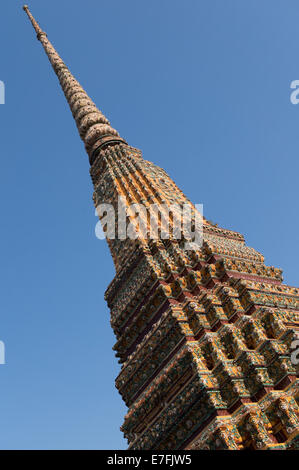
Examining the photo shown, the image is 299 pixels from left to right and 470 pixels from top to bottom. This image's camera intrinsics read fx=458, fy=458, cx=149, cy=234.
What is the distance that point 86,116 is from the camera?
2594cm

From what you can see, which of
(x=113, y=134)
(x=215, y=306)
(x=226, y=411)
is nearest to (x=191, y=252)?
(x=215, y=306)

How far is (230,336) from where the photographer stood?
35.9 feet

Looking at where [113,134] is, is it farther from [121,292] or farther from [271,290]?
[271,290]

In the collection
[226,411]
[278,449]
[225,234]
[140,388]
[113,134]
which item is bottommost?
[278,449]

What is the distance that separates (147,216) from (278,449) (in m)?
9.45

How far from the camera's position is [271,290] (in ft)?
41.4

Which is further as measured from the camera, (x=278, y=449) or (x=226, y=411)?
(x=226, y=411)

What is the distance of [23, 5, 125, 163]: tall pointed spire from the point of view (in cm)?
2412

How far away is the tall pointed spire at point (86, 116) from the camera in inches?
950

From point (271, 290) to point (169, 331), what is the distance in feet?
10.1

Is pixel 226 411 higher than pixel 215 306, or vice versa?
pixel 215 306

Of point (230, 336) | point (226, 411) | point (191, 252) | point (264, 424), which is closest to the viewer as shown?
point (264, 424)

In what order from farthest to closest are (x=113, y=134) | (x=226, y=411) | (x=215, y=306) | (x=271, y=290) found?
1. (x=113, y=134)
2. (x=271, y=290)
3. (x=215, y=306)
4. (x=226, y=411)
